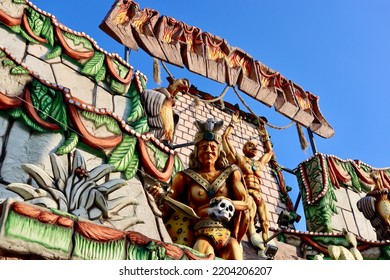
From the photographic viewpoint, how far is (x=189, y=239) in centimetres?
387

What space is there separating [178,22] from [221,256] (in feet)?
20.7

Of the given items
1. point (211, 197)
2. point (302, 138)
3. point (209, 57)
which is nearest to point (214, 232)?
point (211, 197)

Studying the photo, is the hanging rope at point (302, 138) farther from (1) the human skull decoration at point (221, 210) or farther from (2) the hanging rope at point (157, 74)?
(1) the human skull decoration at point (221, 210)

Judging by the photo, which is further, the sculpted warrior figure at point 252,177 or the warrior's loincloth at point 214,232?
the sculpted warrior figure at point 252,177

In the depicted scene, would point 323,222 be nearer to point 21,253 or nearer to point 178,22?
point 178,22

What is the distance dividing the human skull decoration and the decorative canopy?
14.8ft

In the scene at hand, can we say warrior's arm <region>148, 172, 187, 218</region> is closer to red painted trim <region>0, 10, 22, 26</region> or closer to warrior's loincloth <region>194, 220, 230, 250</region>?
warrior's loincloth <region>194, 220, 230, 250</region>

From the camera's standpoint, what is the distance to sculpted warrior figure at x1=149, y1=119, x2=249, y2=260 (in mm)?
3773

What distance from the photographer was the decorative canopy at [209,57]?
7.98m

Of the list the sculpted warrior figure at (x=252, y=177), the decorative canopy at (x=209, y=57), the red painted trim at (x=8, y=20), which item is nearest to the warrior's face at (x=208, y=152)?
the sculpted warrior figure at (x=252, y=177)

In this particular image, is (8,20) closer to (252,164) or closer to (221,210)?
(221,210)

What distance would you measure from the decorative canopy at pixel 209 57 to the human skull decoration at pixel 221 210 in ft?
14.8

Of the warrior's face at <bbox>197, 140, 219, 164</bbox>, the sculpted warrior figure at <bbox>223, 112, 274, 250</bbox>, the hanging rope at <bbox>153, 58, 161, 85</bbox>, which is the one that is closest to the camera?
the warrior's face at <bbox>197, 140, 219, 164</bbox>

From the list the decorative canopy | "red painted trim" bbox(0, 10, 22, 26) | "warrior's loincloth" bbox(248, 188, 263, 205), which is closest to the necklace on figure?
"warrior's loincloth" bbox(248, 188, 263, 205)
